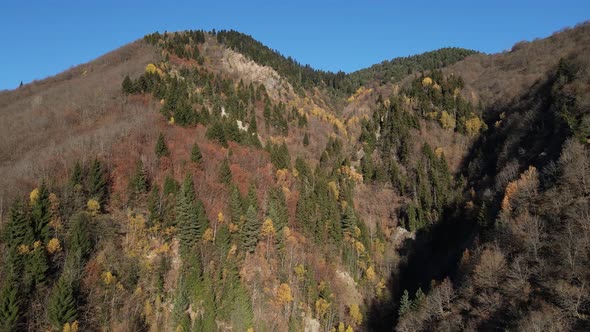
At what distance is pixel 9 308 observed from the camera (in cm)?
4269

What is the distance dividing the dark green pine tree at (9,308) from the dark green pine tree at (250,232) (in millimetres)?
34561

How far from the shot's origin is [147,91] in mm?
110000

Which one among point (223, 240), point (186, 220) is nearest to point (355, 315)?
point (223, 240)

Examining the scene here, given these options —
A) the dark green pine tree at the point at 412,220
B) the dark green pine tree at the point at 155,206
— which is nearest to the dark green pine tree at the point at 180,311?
the dark green pine tree at the point at 155,206

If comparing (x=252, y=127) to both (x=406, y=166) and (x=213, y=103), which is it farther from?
(x=406, y=166)

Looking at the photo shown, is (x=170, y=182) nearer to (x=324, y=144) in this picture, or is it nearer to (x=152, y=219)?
(x=152, y=219)

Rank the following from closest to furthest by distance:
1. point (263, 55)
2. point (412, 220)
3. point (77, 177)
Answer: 1. point (77, 177)
2. point (412, 220)
3. point (263, 55)

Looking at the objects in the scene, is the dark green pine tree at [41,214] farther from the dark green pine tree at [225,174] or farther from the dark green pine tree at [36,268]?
the dark green pine tree at [225,174]

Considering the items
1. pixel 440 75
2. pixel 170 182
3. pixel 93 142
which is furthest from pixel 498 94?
pixel 93 142

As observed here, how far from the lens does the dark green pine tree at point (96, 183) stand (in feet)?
205

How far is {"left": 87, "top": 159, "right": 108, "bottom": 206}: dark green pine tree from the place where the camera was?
62375 millimetres

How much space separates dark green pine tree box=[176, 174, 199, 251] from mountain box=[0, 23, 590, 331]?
318 mm

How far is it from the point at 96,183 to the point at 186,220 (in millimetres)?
14839

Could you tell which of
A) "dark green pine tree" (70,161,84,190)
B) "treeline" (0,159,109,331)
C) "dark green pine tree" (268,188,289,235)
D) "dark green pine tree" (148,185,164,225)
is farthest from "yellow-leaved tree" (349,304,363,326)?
"dark green pine tree" (70,161,84,190)
